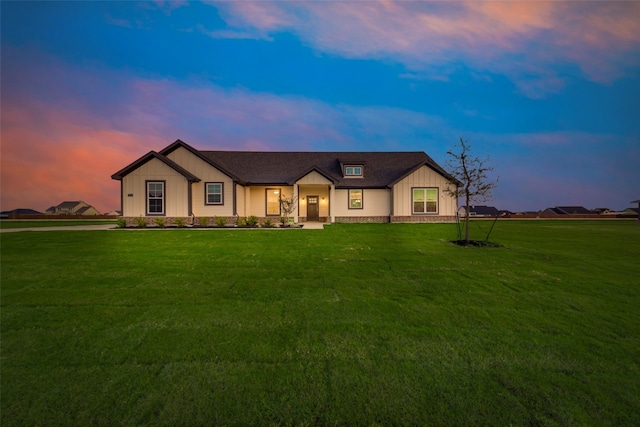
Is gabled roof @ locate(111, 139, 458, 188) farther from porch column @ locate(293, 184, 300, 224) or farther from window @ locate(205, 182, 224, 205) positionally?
window @ locate(205, 182, 224, 205)

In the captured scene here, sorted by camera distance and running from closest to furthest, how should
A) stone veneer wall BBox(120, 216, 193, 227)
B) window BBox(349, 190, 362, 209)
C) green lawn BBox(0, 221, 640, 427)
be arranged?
green lawn BBox(0, 221, 640, 427) < stone veneer wall BBox(120, 216, 193, 227) < window BBox(349, 190, 362, 209)

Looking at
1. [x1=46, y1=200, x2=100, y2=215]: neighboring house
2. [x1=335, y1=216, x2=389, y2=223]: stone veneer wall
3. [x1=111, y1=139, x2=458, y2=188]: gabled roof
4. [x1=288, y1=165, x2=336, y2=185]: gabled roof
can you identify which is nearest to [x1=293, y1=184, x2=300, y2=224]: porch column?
[x1=111, y1=139, x2=458, y2=188]: gabled roof

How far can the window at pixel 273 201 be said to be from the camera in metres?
25.9

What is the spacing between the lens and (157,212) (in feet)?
68.9

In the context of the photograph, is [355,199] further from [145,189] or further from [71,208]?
[71,208]

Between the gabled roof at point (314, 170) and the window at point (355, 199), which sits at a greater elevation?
the gabled roof at point (314, 170)

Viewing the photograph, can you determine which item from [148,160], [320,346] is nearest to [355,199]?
[148,160]

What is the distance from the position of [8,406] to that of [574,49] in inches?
1201

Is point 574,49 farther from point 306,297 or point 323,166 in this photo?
point 306,297

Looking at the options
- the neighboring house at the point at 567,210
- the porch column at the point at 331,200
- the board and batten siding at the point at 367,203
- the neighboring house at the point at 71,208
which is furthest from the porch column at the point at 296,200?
the neighboring house at the point at 567,210

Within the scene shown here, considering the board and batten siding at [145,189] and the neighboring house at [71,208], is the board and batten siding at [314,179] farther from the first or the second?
the neighboring house at [71,208]

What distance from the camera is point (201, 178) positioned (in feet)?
72.8

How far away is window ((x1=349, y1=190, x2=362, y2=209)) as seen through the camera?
26297 mm

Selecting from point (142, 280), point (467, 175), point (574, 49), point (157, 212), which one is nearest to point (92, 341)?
point (142, 280)
